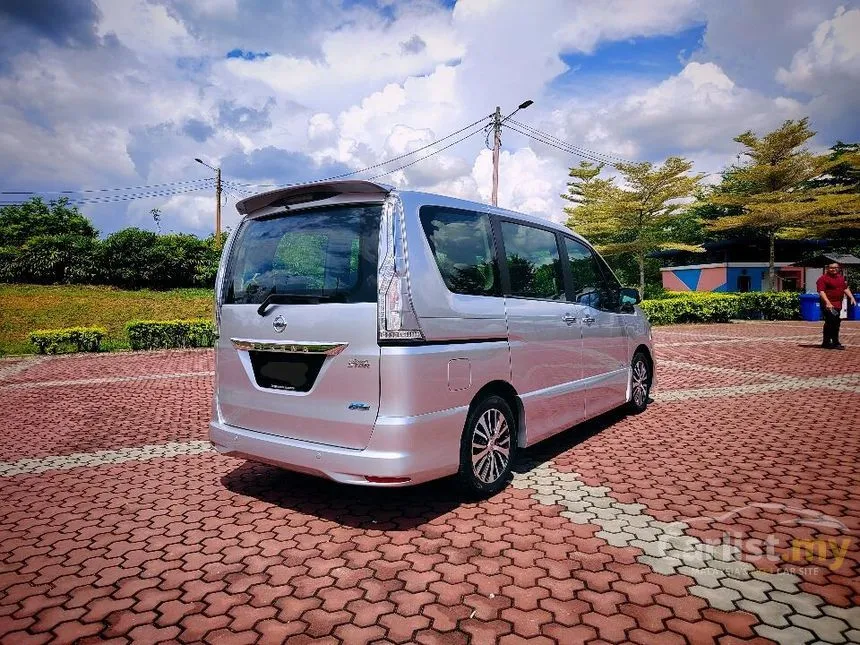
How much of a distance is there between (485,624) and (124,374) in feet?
33.8

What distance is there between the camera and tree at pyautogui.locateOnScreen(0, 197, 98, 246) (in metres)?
47.8

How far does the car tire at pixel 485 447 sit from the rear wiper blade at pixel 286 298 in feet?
4.07

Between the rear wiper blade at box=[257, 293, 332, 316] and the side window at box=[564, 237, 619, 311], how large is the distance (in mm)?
2518

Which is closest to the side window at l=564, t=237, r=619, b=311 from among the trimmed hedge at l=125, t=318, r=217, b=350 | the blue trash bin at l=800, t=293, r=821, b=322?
the trimmed hedge at l=125, t=318, r=217, b=350

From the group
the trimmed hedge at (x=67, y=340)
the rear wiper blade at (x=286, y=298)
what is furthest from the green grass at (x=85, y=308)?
the rear wiper blade at (x=286, y=298)

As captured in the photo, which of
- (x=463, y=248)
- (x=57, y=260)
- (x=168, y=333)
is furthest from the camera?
(x=57, y=260)

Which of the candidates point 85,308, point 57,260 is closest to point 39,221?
point 57,260

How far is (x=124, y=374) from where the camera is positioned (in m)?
10.3

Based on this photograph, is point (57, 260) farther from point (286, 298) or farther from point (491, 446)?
point (491, 446)

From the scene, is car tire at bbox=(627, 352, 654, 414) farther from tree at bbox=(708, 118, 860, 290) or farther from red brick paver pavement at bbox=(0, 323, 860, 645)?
tree at bbox=(708, 118, 860, 290)

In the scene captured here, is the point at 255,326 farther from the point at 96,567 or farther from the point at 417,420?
the point at 96,567

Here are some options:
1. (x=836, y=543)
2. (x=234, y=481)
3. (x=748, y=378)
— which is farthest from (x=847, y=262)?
(x=234, y=481)

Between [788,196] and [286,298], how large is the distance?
3449 centimetres

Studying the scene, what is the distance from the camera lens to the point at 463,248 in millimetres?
3410
